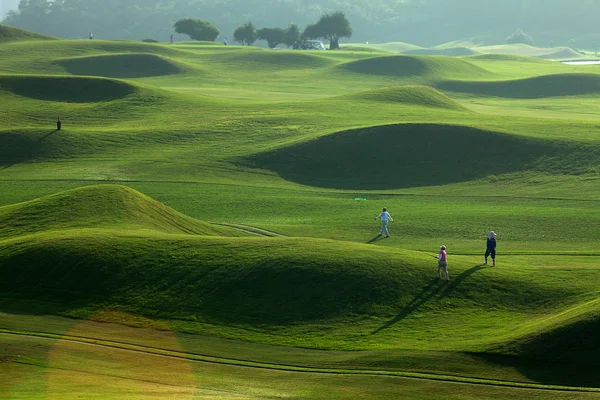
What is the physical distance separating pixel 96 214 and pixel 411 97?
62654mm

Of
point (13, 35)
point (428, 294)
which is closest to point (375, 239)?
point (428, 294)

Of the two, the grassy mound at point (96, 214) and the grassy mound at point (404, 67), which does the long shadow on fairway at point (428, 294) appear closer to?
the grassy mound at point (96, 214)

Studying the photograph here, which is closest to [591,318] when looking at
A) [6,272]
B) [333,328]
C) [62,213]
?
[333,328]

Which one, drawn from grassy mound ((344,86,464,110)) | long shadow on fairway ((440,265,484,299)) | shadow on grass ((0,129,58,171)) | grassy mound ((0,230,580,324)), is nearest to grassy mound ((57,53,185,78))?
grassy mound ((344,86,464,110))

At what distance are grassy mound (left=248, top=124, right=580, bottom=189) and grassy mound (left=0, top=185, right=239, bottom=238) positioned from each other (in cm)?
2453

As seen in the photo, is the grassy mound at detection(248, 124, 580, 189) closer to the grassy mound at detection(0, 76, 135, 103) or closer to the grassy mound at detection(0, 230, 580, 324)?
the grassy mound at detection(0, 76, 135, 103)

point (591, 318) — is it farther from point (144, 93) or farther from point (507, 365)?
point (144, 93)

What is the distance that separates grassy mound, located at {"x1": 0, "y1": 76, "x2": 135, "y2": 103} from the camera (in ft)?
321

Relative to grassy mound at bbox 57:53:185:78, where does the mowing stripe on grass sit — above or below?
below

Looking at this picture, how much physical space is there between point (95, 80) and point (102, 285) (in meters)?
68.6

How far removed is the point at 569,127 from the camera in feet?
270

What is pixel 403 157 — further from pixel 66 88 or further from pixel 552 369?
pixel 552 369

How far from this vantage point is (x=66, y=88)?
9925 centimetres

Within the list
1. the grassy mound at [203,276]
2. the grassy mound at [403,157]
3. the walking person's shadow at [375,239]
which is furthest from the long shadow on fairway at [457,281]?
the grassy mound at [403,157]
